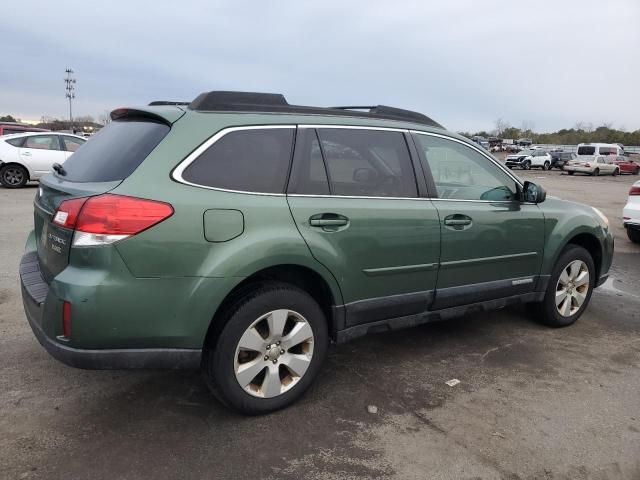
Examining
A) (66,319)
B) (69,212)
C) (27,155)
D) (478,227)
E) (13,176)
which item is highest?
(69,212)

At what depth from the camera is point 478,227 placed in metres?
3.65

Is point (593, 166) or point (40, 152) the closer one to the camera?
point (40, 152)

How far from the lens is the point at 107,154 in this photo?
9.29 feet

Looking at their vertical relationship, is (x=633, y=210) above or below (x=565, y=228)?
below

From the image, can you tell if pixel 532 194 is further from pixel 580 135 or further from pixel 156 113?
pixel 580 135

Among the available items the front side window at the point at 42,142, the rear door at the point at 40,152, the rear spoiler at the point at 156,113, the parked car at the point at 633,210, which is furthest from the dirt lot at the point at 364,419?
the front side window at the point at 42,142

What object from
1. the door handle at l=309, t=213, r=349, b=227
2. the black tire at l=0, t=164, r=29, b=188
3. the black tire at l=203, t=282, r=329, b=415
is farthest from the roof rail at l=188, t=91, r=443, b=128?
the black tire at l=0, t=164, r=29, b=188

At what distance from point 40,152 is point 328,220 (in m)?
13.0

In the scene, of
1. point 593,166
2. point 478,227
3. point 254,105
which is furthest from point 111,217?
point 593,166

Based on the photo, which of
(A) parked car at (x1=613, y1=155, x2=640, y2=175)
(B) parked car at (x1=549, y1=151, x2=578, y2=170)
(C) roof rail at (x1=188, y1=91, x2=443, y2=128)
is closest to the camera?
(C) roof rail at (x1=188, y1=91, x2=443, y2=128)

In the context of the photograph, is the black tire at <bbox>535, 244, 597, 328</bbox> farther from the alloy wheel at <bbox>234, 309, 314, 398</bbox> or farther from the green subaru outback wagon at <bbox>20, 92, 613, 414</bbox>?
the alloy wheel at <bbox>234, 309, 314, 398</bbox>

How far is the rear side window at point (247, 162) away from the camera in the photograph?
2.66m

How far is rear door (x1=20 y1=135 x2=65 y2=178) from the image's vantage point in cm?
1329

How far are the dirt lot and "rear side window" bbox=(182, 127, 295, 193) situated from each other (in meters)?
1.34
